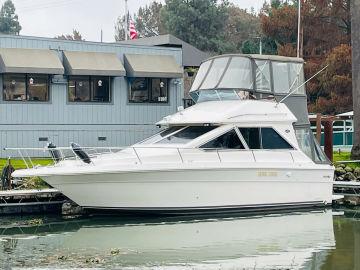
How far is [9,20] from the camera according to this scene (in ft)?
317

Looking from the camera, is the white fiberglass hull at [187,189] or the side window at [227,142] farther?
the side window at [227,142]

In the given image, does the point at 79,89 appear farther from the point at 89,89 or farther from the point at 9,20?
the point at 9,20

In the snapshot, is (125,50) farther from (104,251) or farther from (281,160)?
(104,251)

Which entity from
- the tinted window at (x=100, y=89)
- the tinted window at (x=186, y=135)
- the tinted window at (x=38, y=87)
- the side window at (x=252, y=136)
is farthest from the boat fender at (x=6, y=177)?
the tinted window at (x=100, y=89)

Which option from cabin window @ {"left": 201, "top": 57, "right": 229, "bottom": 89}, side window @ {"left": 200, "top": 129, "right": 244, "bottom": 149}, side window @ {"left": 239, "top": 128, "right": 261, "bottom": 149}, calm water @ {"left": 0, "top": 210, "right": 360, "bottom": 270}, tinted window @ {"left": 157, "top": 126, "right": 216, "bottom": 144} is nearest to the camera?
calm water @ {"left": 0, "top": 210, "right": 360, "bottom": 270}

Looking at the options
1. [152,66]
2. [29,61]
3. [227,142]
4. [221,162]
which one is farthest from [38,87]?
[221,162]

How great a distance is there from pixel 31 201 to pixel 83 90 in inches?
394

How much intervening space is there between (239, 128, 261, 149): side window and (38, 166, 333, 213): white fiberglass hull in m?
0.76

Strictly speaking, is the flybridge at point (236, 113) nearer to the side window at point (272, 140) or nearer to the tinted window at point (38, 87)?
the side window at point (272, 140)

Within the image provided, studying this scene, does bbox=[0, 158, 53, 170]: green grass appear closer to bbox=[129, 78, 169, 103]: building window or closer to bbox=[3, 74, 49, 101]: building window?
bbox=[3, 74, 49, 101]: building window

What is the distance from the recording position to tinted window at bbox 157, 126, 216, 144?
18898 mm

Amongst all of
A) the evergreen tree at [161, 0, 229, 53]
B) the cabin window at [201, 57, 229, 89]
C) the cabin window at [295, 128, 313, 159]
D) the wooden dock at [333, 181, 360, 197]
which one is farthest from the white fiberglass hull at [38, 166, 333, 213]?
the evergreen tree at [161, 0, 229, 53]

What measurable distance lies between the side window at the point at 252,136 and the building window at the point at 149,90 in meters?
11.2

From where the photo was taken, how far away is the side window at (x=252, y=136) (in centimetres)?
1919
